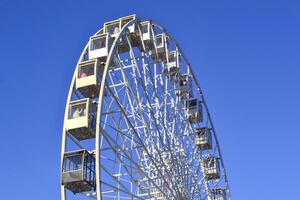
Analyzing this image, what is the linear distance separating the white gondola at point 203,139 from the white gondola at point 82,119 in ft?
34.9

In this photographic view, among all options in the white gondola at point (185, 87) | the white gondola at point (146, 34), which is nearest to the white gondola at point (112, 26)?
the white gondola at point (146, 34)

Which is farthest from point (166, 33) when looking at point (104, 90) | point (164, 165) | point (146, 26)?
point (104, 90)

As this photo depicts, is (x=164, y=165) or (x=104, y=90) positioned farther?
(x=164, y=165)

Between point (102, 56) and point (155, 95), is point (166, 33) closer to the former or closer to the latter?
point (155, 95)

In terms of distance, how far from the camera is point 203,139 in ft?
94.8

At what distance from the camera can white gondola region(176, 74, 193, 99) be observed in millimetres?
27903

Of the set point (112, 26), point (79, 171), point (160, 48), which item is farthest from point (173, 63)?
point (79, 171)

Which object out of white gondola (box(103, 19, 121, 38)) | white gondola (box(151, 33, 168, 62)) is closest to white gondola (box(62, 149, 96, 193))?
white gondola (box(103, 19, 121, 38))

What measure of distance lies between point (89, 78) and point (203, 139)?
10.7 meters

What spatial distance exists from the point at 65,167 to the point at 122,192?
206cm

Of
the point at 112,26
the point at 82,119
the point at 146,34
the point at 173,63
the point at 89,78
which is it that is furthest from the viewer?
the point at 173,63

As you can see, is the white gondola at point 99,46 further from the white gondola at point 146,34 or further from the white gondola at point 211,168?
the white gondola at point 211,168

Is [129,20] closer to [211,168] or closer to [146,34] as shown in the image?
[146,34]

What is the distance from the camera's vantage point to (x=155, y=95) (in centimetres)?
2369
